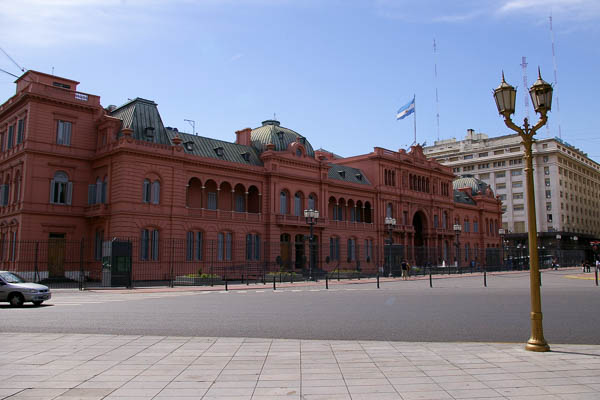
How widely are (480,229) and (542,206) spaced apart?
21.1 m

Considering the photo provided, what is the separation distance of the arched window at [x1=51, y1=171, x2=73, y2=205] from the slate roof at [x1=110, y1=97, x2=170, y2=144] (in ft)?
20.6

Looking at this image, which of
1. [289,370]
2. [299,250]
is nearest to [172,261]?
[299,250]

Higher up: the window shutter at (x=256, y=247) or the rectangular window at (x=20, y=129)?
the rectangular window at (x=20, y=129)

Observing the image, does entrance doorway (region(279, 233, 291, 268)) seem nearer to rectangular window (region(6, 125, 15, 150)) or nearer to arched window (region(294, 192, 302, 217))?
arched window (region(294, 192, 302, 217))

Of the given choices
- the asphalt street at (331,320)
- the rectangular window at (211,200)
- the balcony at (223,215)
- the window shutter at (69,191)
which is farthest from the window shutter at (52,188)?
the asphalt street at (331,320)

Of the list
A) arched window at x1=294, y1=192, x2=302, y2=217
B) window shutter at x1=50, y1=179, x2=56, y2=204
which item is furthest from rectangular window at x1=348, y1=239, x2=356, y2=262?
window shutter at x1=50, y1=179, x2=56, y2=204

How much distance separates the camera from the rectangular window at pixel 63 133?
1575 inches

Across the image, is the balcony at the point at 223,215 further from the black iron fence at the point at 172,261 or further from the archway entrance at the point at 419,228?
the archway entrance at the point at 419,228

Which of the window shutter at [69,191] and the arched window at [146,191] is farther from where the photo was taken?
the window shutter at [69,191]

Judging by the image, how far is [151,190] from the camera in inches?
1592

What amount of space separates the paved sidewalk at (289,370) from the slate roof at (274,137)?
140 ft

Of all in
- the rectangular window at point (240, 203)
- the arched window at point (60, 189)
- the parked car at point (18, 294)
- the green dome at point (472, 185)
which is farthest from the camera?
the green dome at point (472, 185)

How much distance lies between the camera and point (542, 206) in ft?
316

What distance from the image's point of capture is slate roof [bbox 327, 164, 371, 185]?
5914 cm
